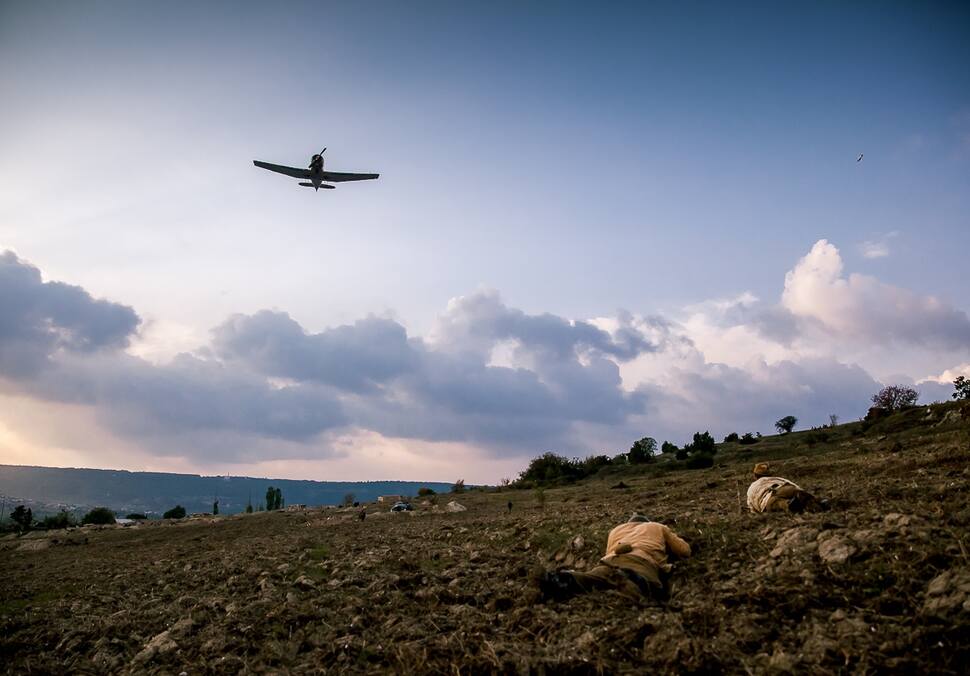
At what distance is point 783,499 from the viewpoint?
33.0 ft

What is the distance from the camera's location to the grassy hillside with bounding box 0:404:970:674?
5152 mm

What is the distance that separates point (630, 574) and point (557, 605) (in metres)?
1.07

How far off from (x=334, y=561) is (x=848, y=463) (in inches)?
690

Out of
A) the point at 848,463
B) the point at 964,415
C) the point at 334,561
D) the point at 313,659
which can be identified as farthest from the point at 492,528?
the point at 964,415

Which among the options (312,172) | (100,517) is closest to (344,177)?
(312,172)

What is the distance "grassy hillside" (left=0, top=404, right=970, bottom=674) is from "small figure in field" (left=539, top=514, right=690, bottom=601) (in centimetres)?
22

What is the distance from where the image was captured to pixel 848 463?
18.5 meters

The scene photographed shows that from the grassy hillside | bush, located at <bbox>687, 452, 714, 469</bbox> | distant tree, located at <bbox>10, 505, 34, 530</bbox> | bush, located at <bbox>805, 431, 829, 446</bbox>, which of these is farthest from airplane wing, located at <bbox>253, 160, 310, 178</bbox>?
distant tree, located at <bbox>10, 505, 34, 530</bbox>

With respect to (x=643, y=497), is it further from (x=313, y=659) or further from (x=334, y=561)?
(x=313, y=659)

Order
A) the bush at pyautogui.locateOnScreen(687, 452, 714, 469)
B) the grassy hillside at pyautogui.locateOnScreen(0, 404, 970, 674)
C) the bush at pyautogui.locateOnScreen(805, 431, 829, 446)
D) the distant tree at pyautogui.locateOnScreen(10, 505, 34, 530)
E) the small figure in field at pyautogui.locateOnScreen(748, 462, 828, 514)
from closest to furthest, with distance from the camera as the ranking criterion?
the grassy hillside at pyautogui.locateOnScreen(0, 404, 970, 674) < the small figure in field at pyautogui.locateOnScreen(748, 462, 828, 514) < the bush at pyautogui.locateOnScreen(805, 431, 829, 446) < the bush at pyautogui.locateOnScreen(687, 452, 714, 469) < the distant tree at pyautogui.locateOnScreen(10, 505, 34, 530)

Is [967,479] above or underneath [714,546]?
above

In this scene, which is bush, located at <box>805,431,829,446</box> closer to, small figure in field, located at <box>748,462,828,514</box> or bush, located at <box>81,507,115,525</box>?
small figure in field, located at <box>748,462,828,514</box>

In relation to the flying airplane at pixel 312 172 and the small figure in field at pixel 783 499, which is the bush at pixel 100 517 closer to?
the flying airplane at pixel 312 172

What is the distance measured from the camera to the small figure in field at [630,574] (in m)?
6.93
